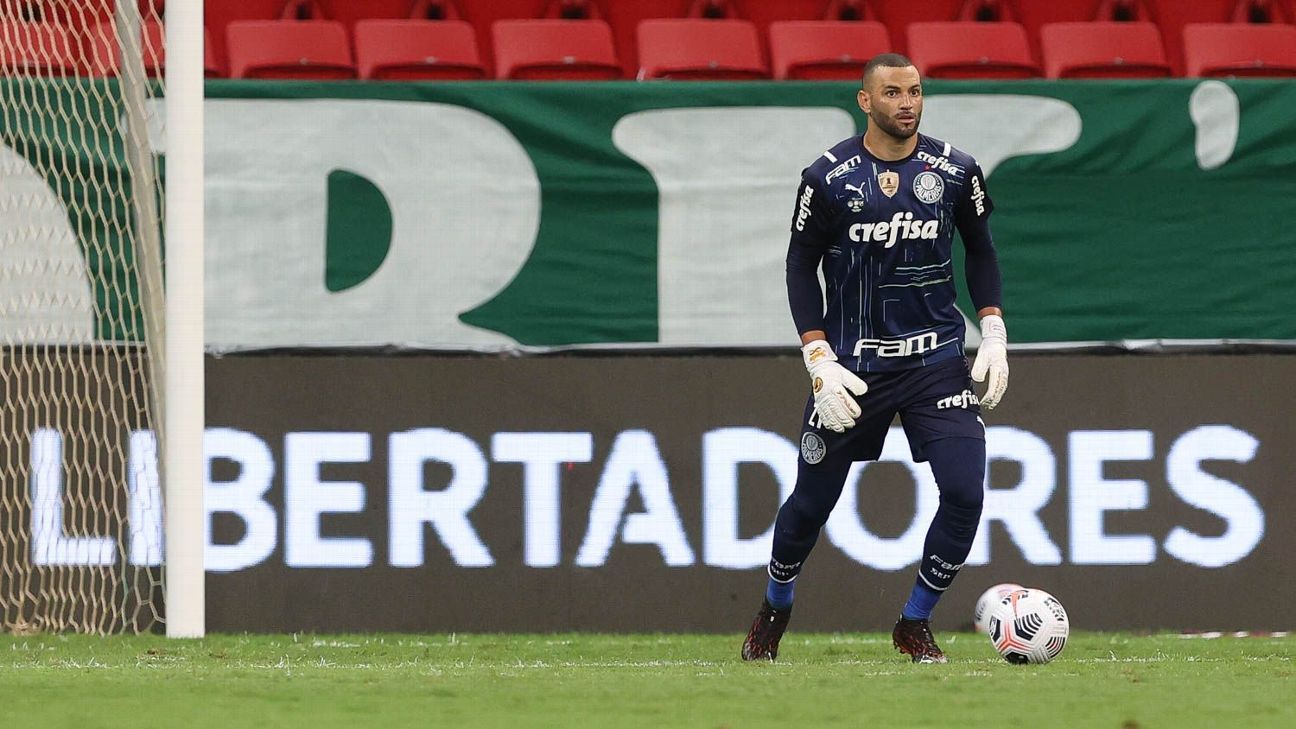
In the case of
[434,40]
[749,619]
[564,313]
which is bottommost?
[749,619]

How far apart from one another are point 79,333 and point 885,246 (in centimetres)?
347

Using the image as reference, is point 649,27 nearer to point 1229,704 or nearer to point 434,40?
point 434,40

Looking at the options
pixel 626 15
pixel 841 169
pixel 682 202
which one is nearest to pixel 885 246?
pixel 841 169

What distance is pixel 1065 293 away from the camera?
780 centimetres

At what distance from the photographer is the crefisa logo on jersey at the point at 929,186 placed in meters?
5.72

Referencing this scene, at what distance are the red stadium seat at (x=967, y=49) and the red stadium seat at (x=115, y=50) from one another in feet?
12.1

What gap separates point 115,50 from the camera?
761 centimetres

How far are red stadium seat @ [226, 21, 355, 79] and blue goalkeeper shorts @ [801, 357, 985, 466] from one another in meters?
4.05

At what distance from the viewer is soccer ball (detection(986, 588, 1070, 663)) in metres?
5.75

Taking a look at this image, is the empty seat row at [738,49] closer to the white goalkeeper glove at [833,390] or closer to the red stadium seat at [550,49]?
the red stadium seat at [550,49]

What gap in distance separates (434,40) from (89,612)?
339 cm

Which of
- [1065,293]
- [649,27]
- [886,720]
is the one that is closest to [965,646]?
[1065,293]

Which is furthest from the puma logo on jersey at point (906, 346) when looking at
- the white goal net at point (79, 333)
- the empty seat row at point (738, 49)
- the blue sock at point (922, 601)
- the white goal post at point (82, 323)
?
the empty seat row at point (738, 49)

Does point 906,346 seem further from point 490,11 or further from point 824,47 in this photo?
point 490,11
